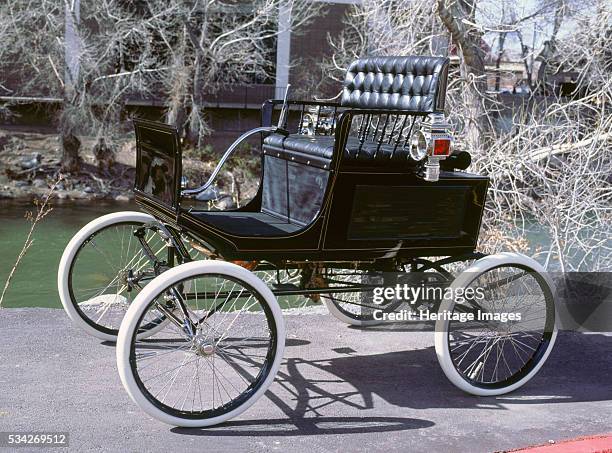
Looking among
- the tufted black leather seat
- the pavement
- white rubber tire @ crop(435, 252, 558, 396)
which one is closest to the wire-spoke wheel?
the pavement

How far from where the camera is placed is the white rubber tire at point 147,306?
3867 millimetres

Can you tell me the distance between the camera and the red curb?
397 cm

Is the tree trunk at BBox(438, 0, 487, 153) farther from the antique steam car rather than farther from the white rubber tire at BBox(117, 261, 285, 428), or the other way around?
the white rubber tire at BBox(117, 261, 285, 428)

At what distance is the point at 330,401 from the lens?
4.52m

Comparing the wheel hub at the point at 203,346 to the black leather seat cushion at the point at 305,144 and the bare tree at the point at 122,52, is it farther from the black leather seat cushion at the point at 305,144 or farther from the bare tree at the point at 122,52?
the bare tree at the point at 122,52

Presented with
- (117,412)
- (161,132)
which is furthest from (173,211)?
(117,412)

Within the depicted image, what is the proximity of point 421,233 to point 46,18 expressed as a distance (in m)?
19.2

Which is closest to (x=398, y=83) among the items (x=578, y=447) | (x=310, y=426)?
(x=310, y=426)

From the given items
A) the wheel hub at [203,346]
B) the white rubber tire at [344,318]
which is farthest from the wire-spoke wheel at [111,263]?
the white rubber tire at [344,318]

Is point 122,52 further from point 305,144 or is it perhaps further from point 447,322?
point 447,322

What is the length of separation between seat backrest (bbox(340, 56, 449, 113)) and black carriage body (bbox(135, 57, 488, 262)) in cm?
2

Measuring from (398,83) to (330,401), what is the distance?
6.84 ft

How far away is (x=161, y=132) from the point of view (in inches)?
170

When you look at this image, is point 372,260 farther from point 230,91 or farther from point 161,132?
point 230,91
